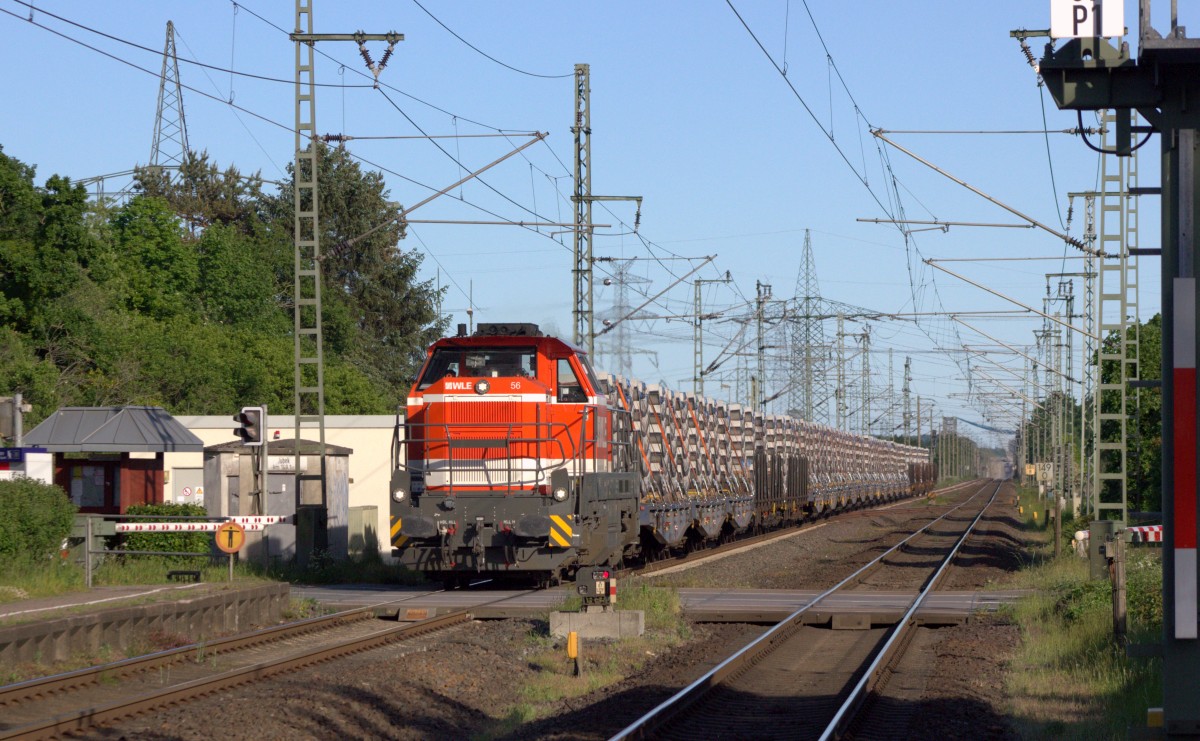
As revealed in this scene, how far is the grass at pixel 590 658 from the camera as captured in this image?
10.9 meters

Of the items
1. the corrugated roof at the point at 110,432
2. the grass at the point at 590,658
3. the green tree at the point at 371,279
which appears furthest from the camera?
the green tree at the point at 371,279

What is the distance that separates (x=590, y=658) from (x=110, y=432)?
15.2 m

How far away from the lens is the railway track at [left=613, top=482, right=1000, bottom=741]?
31.8ft

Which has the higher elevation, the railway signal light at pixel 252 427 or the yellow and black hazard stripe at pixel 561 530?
the railway signal light at pixel 252 427

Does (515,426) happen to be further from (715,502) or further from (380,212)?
(380,212)

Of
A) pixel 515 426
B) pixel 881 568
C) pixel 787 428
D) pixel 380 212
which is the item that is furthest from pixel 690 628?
pixel 380 212

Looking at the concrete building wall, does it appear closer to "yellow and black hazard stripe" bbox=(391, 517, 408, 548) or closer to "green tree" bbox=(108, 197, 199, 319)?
"yellow and black hazard stripe" bbox=(391, 517, 408, 548)

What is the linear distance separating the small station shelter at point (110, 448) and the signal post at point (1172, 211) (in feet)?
69.4

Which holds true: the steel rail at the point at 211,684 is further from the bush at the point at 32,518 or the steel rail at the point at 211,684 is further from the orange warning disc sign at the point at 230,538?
the bush at the point at 32,518

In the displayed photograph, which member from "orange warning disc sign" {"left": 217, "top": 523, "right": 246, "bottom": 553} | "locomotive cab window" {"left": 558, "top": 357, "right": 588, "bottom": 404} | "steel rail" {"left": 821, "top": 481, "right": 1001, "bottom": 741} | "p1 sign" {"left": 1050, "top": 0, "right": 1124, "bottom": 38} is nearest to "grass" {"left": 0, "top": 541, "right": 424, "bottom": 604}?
"orange warning disc sign" {"left": 217, "top": 523, "right": 246, "bottom": 553}

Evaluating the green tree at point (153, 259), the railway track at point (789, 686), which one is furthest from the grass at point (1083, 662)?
the green tree at point (153, 259)

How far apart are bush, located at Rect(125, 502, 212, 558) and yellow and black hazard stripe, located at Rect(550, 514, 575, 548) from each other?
8.23m

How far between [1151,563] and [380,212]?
60803 mm

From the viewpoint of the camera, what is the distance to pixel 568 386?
62.6 ft
